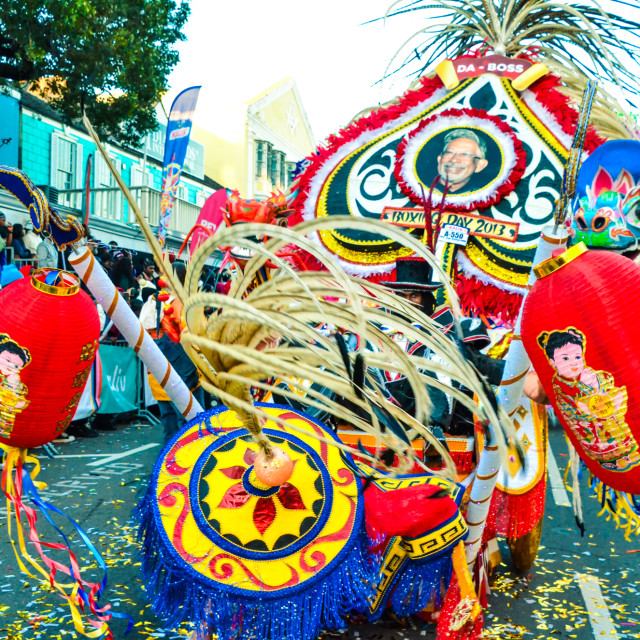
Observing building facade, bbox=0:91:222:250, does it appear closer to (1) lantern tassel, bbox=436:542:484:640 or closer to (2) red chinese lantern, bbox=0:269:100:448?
(2) red chinese lantern, bbox=0:269:100:448

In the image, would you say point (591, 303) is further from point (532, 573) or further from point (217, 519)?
point (532, 573)

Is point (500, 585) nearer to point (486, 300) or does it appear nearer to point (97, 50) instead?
point (486, 300)

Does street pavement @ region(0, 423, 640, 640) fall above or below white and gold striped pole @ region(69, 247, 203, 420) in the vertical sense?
below

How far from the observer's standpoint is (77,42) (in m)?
11.5

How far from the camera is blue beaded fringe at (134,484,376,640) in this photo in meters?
2.29

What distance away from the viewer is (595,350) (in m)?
1.81

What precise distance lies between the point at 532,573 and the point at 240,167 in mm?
28571

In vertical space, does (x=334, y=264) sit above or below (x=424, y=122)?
below

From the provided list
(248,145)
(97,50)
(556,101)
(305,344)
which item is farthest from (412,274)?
(248,145)

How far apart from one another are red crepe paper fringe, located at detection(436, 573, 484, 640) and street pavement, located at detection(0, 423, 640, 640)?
1.95 feet

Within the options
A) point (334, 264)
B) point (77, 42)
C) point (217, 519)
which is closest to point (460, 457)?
point (217, 519)

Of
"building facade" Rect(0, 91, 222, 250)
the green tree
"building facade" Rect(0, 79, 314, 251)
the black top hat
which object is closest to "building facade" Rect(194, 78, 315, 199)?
"building facade" Rect(0, 79, 314, 251)

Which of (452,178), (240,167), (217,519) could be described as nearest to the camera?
(217,519)

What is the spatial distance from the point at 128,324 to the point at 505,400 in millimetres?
1542
